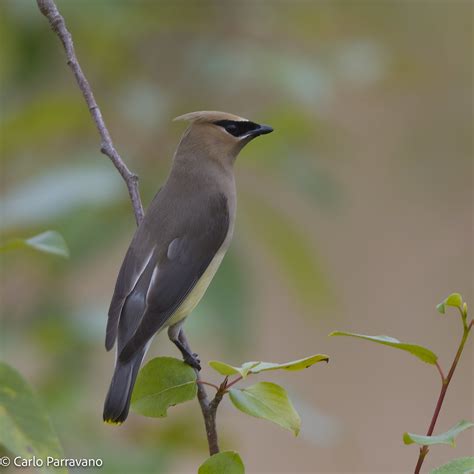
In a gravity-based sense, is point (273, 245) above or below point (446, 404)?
above

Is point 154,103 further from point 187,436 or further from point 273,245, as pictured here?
point 187,436

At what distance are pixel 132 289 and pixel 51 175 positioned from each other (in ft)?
2.85

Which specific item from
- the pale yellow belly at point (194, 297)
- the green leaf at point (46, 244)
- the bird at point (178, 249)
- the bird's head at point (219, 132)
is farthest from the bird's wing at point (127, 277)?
the bird's head at point (219, 132)

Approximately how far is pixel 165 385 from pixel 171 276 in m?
0.71

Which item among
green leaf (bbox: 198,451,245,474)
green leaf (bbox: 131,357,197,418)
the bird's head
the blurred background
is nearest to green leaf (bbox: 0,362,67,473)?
green leaf (bbox: 131,357,197,418)

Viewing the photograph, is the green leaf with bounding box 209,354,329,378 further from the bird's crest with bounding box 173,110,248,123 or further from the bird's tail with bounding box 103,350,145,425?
the bird's crest with bounding box 173,110,248,123

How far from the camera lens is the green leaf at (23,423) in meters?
1.87

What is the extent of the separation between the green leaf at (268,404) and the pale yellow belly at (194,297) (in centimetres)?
76

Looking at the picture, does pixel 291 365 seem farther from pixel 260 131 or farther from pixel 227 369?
pixel 260 131

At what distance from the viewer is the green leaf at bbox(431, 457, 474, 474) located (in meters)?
1.65

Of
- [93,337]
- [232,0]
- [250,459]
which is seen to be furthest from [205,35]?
[250,459]

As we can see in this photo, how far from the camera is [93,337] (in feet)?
10.0

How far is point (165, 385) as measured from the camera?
187 cm

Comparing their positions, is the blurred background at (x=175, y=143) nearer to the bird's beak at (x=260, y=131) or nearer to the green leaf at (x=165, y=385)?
the bird's beak at (x=260, y=131)
